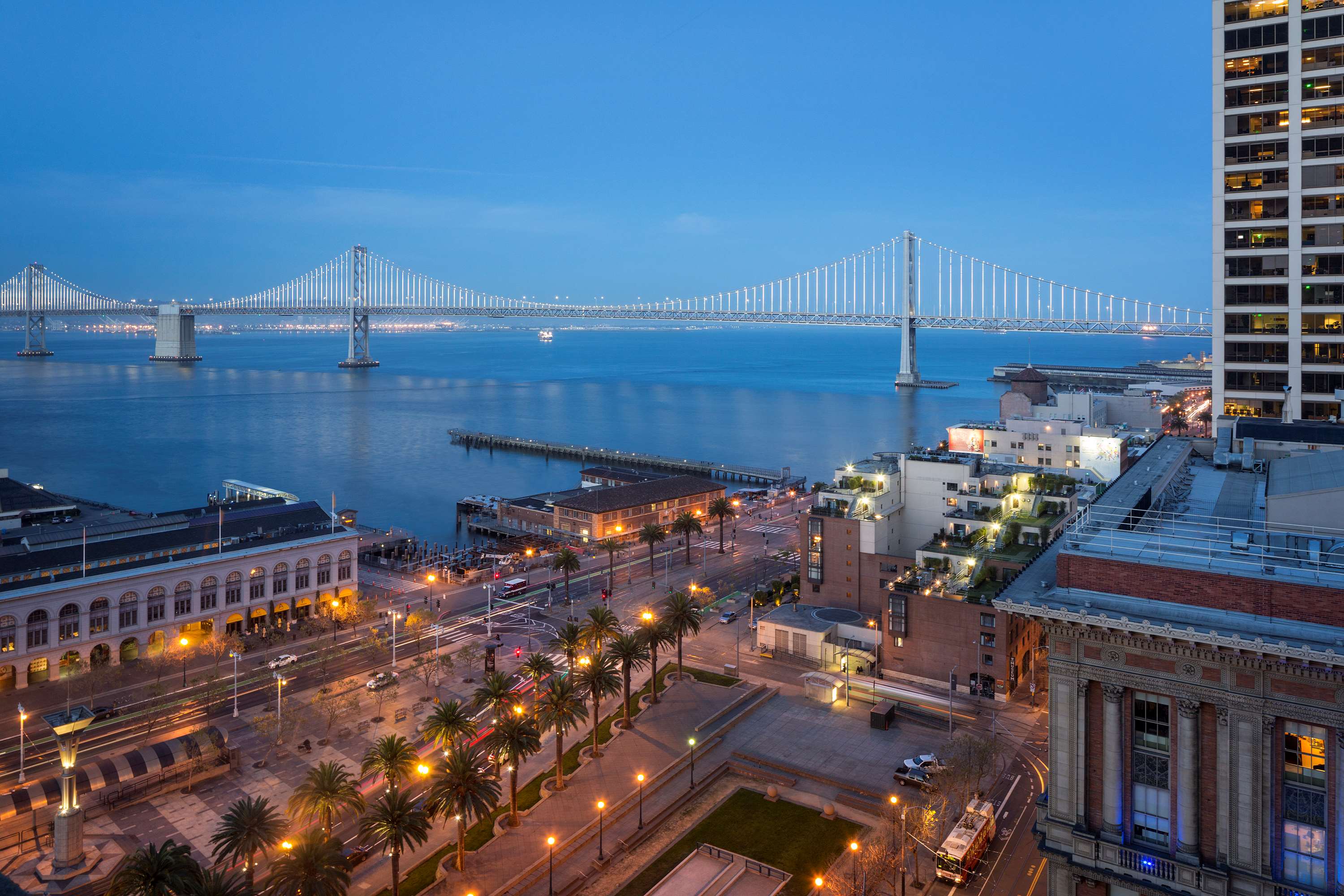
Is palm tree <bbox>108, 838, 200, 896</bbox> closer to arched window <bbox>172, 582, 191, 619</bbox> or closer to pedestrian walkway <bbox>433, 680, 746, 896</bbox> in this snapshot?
pedestrian walkway <bbox>433, 680, 746, 896</bbox>

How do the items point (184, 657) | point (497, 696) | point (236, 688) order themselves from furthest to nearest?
point (184, 657)
point (236, 688)
point (497, 696)

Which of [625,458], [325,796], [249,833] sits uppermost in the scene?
[625,458]

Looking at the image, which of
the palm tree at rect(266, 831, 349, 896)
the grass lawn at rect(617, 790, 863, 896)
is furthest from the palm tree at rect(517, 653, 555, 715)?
the palm tree at rect(266, 831, 349, 896)

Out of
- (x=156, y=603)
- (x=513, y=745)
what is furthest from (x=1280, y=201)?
(x=156, y=603)

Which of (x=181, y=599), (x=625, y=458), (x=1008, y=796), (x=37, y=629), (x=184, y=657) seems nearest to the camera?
(x=1008, y=796)

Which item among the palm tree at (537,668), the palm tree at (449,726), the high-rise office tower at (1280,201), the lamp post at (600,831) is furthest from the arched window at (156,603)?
the high-rise office tower at (1280,201)

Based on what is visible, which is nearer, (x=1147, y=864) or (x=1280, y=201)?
(x=1147, y=864)

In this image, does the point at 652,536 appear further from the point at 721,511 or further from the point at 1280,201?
the point at 1280,201

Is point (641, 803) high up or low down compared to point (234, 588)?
down
